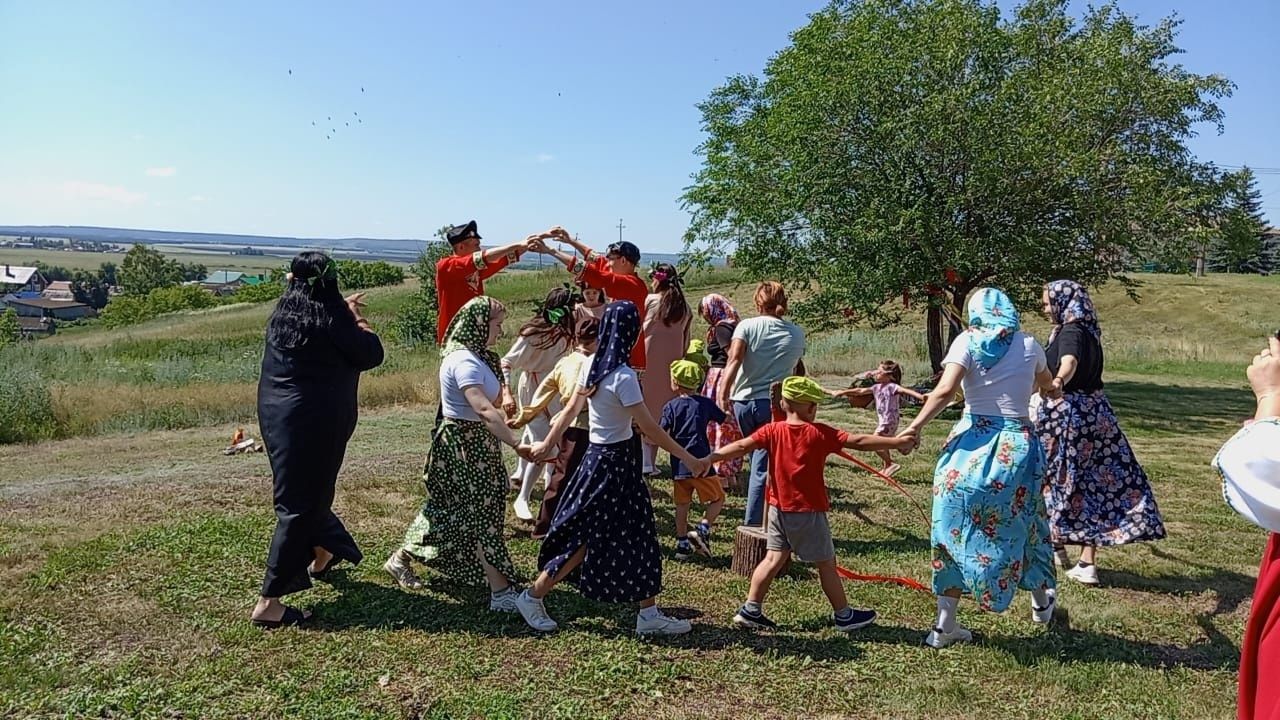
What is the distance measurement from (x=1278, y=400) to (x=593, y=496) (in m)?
3.08

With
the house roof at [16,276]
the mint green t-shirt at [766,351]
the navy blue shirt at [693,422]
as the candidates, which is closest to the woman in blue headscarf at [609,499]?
the navy blue shirt at [693,422]

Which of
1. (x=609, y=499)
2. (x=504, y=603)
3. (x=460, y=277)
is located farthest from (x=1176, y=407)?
(x=504, y=603)

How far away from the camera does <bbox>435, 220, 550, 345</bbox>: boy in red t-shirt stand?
19.6 feet

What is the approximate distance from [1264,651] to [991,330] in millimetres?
2674

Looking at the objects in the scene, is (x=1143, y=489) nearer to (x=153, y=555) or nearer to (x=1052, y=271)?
(x=153, y=555)

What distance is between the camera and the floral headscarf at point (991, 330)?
15.1 feet

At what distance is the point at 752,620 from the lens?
16.0ft

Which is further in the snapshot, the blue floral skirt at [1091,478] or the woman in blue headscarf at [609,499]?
the blue floral skirt at [1091,478]

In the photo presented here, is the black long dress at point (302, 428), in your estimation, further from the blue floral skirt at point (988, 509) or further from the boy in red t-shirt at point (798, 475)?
the blue floral skirt at point (988, 509)

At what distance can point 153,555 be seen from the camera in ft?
19.1

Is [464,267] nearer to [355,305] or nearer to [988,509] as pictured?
[355,305]

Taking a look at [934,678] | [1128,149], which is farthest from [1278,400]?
[1128,149]

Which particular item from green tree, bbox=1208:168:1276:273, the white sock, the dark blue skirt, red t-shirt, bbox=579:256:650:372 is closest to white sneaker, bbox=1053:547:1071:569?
the white sock

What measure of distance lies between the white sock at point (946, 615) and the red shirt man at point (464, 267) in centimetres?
343
